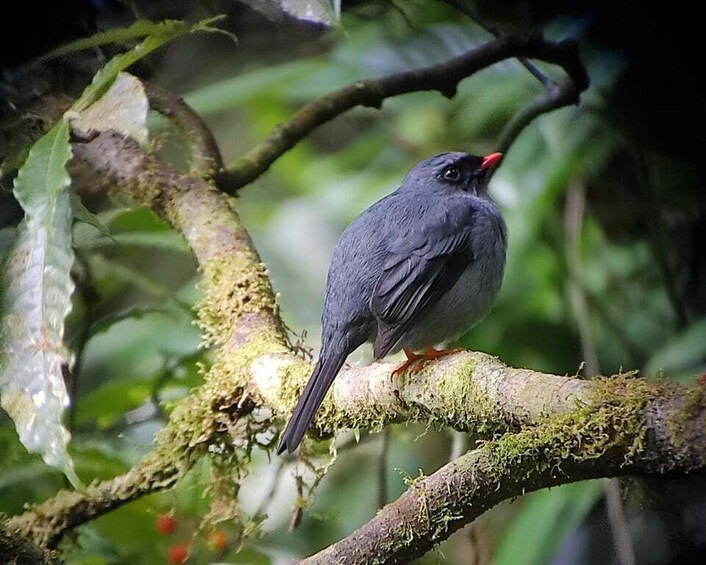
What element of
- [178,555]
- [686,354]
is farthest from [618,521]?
[178,555]

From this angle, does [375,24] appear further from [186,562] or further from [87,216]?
[186,562]

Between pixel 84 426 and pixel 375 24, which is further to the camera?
pixel 375 24

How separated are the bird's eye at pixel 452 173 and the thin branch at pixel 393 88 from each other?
31 cm

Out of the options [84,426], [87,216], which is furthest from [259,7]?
[84,426]

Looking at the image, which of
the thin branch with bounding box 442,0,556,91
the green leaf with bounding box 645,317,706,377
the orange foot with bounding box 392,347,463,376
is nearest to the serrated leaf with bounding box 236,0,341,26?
the orange foot with bounding box 392,347,463,376

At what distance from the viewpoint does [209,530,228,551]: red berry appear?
8.04 feet

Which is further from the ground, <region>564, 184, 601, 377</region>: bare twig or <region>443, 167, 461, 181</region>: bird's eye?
<region>443, 167, 461, 181</region>: bird's eye

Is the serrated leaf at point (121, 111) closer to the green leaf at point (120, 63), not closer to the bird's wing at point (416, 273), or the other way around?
the green leaf at point (120, 63)

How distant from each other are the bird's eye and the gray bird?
0.18 meters

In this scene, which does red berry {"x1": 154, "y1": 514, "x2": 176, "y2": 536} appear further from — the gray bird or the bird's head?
the bird's head

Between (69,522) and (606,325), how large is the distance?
2419 millimetres

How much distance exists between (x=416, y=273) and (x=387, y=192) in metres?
1.38

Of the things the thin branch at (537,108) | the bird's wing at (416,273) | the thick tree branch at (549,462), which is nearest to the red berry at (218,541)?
the bird's wing at (416,273)

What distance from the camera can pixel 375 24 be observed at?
3607 mm
